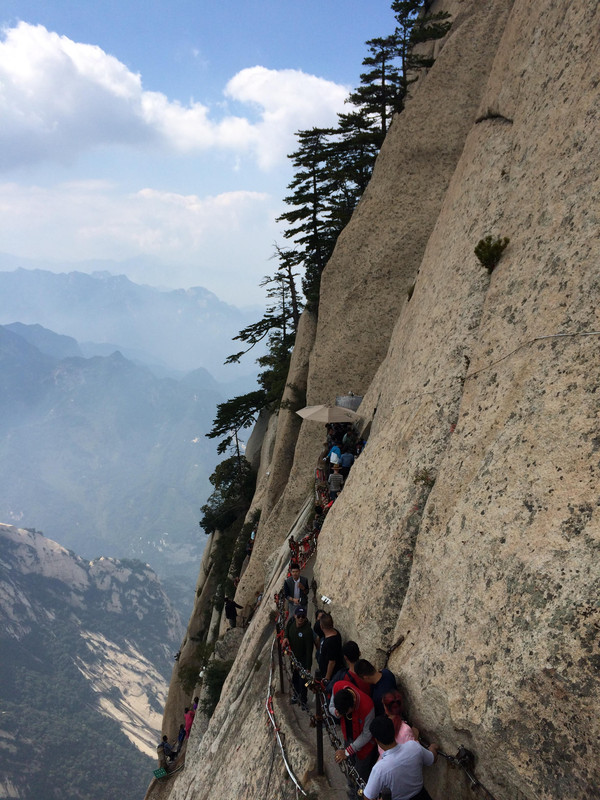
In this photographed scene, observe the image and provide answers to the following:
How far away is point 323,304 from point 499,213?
52.6ft

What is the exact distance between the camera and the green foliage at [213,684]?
73.8 ft

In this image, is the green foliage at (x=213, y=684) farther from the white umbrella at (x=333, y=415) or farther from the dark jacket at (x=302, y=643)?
the dark jacket at (x=302, y=643)

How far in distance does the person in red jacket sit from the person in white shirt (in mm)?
815

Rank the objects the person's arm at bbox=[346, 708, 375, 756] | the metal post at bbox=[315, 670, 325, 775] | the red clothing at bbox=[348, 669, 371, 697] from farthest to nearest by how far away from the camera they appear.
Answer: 1. the metal post at bbox=[315, 670, 325, 775]
2. the red clothing at bbox=[348, 669, 371, 697]
3. the person's arm at bbox=[346, 708, 375, 756]

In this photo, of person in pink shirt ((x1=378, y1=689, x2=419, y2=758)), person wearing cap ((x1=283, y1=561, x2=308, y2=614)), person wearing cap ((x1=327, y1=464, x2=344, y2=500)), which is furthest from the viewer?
person wearing cap ((x1=327, y1=464, x2=344, y2=500))

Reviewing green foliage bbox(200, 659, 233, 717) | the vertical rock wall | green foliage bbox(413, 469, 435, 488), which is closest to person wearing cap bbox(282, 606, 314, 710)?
the vertical rock wall

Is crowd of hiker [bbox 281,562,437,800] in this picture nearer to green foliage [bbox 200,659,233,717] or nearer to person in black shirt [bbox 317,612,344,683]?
person in black shirt [bbox 317,612,344,683]

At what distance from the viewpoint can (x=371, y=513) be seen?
37.3ft

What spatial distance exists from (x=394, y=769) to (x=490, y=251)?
30.4 ft

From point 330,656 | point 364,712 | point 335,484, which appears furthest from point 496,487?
point 335,484

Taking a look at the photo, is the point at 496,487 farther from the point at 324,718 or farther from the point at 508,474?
the point at 324,718

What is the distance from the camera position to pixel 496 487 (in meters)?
7.55

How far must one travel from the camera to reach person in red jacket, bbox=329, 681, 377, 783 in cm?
724

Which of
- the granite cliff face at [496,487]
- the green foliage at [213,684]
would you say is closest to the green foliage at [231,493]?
the green foliage at [213,684]
